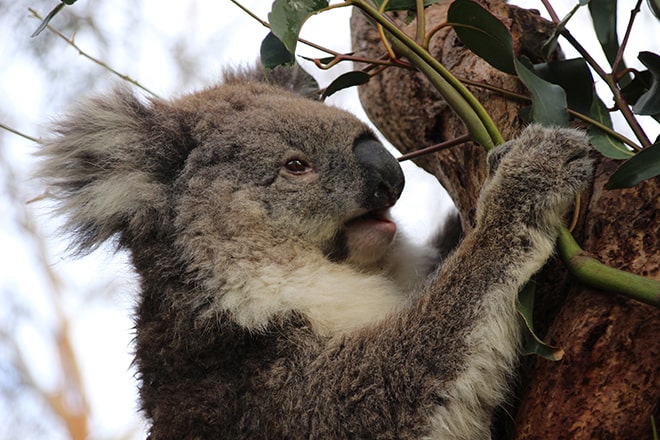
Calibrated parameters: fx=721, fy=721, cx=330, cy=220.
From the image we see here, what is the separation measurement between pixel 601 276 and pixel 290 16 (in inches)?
44.7

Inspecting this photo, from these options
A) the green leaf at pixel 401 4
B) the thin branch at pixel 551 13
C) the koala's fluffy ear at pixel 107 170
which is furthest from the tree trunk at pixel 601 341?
the koala's fluffy ear at pixel 107 170

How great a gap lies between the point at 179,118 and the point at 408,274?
1.23m

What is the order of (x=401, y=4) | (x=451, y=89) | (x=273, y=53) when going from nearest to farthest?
(x=451, y=89)
(x=273, y=53)
(x=401, y=4)

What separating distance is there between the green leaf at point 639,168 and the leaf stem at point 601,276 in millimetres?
214

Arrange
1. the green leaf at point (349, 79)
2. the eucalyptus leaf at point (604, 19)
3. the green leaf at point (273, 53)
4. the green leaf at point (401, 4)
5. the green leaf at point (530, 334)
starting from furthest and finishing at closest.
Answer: the green leaf at point (349, 79) → the green leaf at point (401, 4) → the green leaf at point (273, 53) → the eucalyptus leaf at point (604, 19) → the green leaf at point (530, 334)

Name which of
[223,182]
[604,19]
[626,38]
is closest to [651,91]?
[626,38]

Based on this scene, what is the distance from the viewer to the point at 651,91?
2264mm

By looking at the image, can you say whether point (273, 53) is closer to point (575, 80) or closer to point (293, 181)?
point (293, 181)

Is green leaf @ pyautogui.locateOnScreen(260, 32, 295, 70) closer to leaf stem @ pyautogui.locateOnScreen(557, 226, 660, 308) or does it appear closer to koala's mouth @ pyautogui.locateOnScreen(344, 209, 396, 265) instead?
koala's mouth @ pyautogui.locateOnScreen(344, 209, 396, 265)

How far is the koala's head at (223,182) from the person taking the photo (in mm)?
2771

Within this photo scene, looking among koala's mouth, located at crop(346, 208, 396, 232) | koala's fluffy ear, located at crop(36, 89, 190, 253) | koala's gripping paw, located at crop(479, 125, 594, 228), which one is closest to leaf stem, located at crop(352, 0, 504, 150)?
koala's gripping paw, located at crop(479, 125, 594, 228)

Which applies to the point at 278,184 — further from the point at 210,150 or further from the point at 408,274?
the point at 408,274

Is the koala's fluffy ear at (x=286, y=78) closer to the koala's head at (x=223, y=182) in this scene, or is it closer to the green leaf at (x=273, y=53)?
the koala's head at (x=223, y=182)

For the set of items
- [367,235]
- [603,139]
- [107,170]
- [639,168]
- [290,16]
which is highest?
[107,170]
